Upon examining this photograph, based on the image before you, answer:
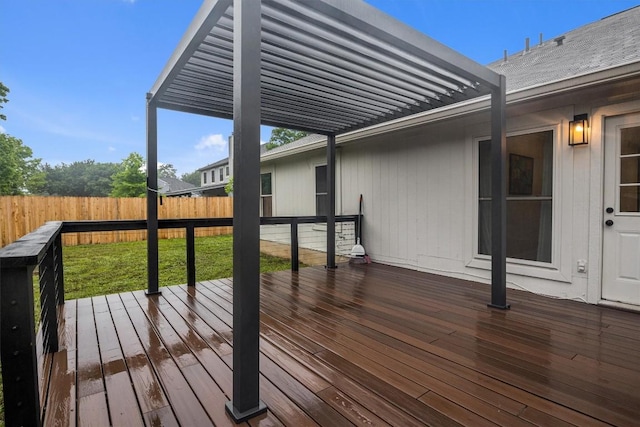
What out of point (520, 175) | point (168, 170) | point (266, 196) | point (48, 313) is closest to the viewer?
point (48, 313)

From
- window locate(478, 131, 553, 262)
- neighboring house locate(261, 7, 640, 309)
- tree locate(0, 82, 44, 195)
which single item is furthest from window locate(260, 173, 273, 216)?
tree locate(0, 82, 44, 195)

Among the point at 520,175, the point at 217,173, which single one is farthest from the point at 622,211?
the point at 217,173

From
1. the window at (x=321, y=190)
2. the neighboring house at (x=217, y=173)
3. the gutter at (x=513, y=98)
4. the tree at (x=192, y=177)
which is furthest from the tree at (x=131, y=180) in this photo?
the tree at (x=192, y=177)

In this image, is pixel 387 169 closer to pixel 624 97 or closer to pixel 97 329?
pixel 624 97

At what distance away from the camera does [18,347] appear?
112 cm

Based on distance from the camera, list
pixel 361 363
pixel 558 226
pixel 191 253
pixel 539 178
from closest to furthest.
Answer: pixel 361 363 → pixel 558 226 → pixel 539 178 → pixel 191 253

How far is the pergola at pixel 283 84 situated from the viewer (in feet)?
5.46

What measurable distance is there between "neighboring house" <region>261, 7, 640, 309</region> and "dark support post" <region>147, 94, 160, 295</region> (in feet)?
10.2

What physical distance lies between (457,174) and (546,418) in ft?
11.2

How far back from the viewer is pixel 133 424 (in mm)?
1557

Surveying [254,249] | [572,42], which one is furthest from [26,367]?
[572,42]

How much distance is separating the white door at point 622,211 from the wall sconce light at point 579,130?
0.55 ft

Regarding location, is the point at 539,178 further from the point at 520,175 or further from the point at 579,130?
the point at 579,130

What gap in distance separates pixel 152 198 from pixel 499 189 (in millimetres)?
3850
